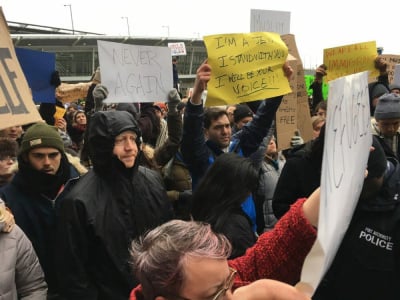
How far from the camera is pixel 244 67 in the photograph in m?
3.28

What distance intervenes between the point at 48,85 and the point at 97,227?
2.00 m

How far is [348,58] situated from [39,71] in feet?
10.6

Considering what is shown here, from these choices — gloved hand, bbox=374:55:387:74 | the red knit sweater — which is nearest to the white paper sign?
gloved hand, bbox=374:55:387:74

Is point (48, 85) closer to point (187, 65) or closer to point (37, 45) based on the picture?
point (37, 45)

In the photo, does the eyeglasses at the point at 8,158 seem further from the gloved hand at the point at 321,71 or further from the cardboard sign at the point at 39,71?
the gloved hand at the point at 321,71

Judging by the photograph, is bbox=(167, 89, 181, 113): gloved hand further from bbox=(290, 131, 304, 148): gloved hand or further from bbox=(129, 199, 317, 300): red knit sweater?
bbox=(129, 199, 317, 300): red knit sweater

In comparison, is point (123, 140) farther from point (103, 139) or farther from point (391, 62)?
point (391, 62)

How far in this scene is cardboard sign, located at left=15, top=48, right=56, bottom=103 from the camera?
3576 millimetres

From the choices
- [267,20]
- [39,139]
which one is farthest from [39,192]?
[267,20]

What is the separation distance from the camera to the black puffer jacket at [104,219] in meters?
2.20

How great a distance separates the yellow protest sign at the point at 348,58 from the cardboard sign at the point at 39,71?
9.66 ft

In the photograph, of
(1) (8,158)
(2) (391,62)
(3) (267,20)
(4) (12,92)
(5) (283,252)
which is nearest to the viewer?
(5) (283,252)

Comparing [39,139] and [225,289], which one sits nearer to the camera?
[225,289]

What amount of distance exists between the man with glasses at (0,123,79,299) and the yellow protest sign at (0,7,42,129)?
80 centimetres
